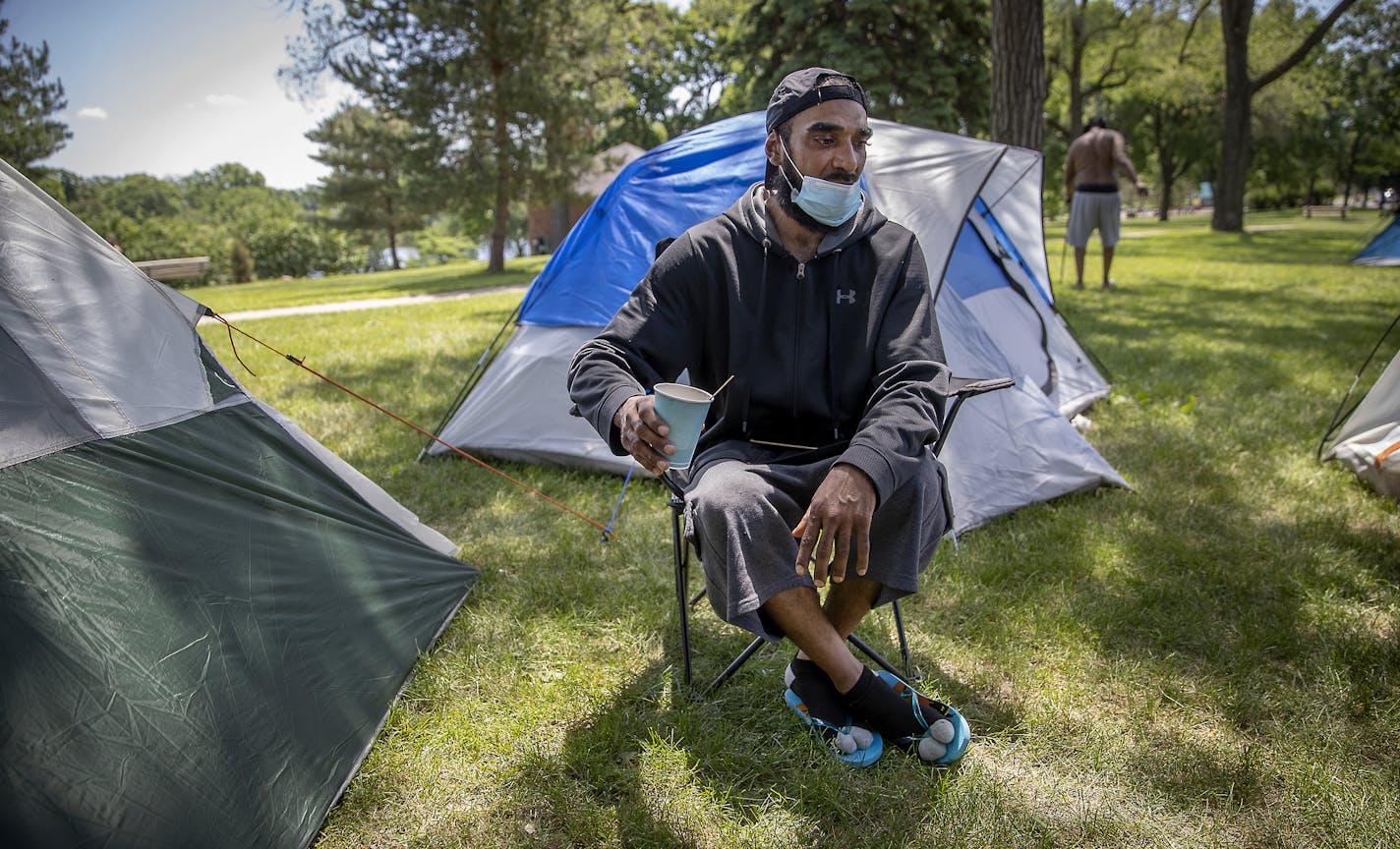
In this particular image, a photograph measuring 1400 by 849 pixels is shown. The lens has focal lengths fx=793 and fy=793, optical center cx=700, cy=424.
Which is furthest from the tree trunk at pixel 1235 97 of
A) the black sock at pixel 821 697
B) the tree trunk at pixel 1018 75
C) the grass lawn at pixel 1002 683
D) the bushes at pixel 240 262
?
the bushes at pixel 240 262

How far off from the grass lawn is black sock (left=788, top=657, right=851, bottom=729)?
0.10 meters

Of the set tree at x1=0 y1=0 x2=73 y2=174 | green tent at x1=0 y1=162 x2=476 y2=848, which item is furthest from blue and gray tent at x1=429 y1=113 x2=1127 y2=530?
tree at x1=0 y1=0 x2=73 y2=174

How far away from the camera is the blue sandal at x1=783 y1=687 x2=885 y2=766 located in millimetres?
2053

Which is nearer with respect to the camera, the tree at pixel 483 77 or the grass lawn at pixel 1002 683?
the grass lawn at pixel 1002 683

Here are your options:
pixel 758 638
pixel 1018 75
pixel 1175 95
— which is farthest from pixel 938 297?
pixel 1175 95

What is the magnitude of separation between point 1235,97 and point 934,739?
1883cm

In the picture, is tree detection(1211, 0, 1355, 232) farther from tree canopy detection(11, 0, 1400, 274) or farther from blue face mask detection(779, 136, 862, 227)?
blue face mask detection(779, 136, 862, 227)

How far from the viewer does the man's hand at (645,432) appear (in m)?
1.86

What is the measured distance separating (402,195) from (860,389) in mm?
16964

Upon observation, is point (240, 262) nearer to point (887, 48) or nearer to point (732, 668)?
point (887, 48)

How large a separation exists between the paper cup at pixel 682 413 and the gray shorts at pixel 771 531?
0.17 metres

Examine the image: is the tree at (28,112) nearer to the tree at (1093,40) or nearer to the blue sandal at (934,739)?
the blue sandal at (934,739)

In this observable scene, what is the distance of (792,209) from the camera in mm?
2307

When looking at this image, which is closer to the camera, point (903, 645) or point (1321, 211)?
point (903, 645)
